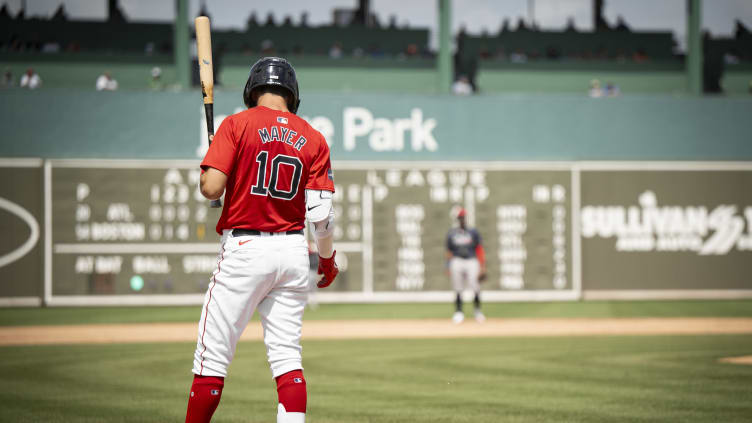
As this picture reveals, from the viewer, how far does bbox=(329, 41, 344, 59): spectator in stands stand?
2519cm

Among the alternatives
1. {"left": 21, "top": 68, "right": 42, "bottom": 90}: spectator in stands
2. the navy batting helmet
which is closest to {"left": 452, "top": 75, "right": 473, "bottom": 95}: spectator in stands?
{"left": 21, "top": 68, "right": 42, "bottom": 90}: spectator in stands

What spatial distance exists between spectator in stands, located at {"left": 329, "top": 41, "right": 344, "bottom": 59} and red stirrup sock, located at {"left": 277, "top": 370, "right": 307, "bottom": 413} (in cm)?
2074

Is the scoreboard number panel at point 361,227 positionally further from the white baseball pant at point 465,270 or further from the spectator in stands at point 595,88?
the spectator in stands at point 595,88

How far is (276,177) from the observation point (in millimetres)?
4973

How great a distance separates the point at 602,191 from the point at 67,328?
11.8 m

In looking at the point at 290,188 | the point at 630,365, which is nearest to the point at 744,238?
the point at 630,365

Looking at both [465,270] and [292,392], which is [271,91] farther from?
[465,270]

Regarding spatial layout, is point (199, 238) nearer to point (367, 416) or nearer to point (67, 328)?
point (67, 328)

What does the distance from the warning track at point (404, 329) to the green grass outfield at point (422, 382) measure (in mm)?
971

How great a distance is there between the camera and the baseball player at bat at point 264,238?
4816mm

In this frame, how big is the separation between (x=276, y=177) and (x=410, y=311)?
14565mm

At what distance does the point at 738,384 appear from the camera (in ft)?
30.5

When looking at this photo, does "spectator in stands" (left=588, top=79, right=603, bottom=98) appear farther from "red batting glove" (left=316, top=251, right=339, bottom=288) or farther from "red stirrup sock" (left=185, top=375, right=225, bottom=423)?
"red stirrup sock" (left=185, top=375, right=225, bottom=423)

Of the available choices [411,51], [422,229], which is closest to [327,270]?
[422,229]
